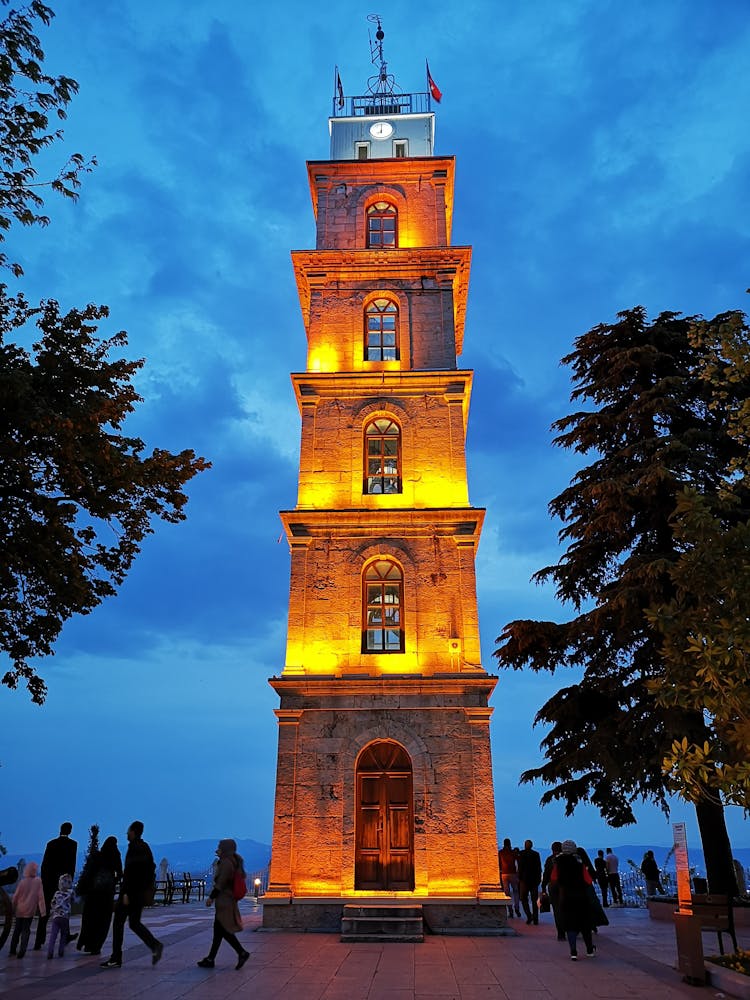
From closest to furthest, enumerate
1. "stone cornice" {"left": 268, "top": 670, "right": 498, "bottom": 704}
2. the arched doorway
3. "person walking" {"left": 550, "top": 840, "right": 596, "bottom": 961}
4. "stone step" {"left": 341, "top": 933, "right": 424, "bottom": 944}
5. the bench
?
the bench, "person walking" {"left": 550, "top": 840, "right": 596, "bottom": 961}, "stone step" {"left": 341, "top": 933, "right": 424, "bottom": 944}, the arched doorway, "stone cornice" {"left": 268, "top": 670, "right": 498, "bottom": 704}

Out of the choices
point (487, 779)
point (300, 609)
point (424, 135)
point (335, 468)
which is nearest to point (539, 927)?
point (487, 779)

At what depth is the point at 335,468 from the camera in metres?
20.1

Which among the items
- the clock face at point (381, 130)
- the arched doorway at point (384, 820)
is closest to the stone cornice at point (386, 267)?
the clock face at point (381, 130)

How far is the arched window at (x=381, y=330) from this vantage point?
2186 centimetres

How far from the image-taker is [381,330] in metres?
22.2

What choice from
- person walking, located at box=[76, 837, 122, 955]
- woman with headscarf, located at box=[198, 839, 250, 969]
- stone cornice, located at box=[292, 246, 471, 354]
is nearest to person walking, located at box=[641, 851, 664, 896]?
woman with headscarf, located at box=[198, 839, 250, 969]

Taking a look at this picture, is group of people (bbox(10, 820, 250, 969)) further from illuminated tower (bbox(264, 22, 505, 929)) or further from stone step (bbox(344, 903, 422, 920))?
illuminated tower (bbox(264, 22, 505, 929))

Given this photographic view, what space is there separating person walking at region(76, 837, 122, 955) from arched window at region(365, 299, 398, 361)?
14039 mm

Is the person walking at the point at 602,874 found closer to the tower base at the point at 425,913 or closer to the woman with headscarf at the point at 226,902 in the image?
the tower base at the point at 425,913

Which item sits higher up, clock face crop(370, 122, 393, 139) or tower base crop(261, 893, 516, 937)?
clock face crop(370, 122, 393, 139)

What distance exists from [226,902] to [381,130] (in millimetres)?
23272

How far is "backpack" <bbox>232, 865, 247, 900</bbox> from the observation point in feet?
35.5

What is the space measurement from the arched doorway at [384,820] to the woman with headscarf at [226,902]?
5.83 metres

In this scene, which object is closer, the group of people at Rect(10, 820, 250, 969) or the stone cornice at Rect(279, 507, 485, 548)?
the group of people at Rect(10, 820, 250, 969)
